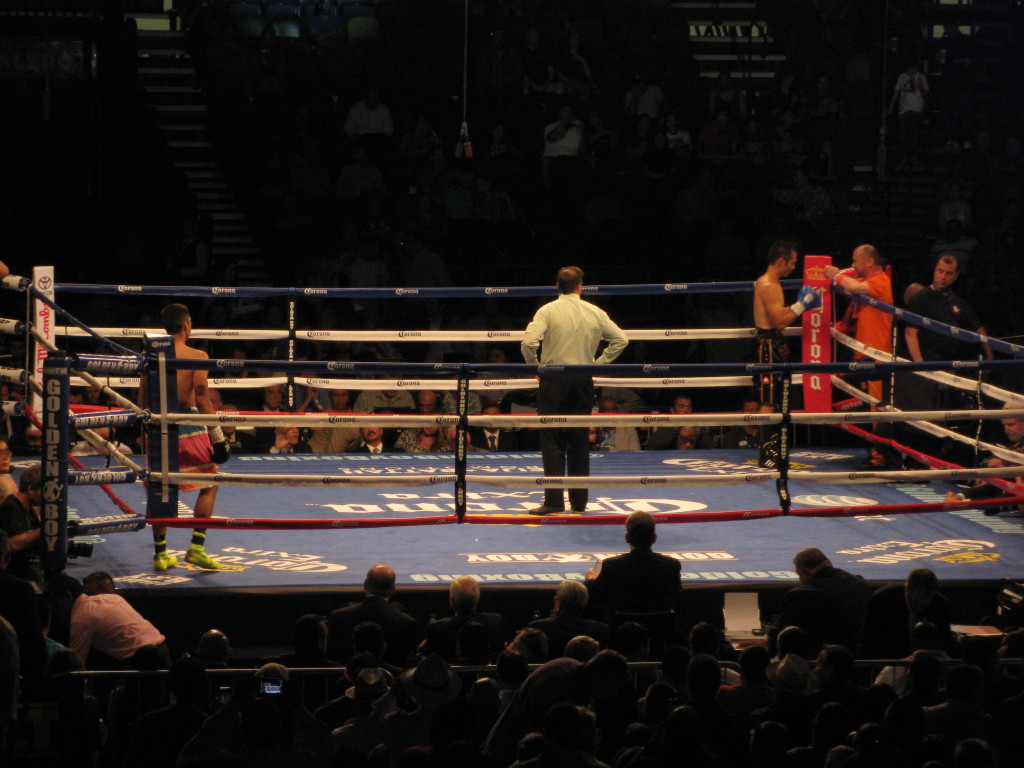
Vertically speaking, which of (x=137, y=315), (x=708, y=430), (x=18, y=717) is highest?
(x=137, y=315)

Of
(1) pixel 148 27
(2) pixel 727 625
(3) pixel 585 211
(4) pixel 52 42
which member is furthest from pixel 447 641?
(1) pixel 148 27

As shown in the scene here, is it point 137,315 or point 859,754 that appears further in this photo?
point 137,315

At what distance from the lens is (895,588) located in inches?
235

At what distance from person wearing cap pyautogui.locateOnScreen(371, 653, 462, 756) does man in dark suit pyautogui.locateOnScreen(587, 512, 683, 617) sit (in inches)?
60.3

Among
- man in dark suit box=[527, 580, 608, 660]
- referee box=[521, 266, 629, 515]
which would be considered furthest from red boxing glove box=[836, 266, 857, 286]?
man in dark suit box=[527, 580, 608, 660]

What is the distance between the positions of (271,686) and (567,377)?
3661mm

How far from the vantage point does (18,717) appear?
194 inches

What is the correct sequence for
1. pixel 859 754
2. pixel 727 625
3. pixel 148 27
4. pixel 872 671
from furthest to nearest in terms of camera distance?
pixel 148 27 → pixel 727 625 → pixel 872 671 → pixel 859 754

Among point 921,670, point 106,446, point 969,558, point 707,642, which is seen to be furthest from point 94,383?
point 969,558

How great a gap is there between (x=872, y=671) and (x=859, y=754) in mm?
1501

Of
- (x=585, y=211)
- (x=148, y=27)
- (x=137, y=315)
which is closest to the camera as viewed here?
(x=137, y=315)

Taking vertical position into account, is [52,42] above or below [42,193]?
above

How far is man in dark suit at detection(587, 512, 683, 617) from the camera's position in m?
6.12

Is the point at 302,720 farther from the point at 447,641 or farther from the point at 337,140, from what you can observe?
the point at 337,140
